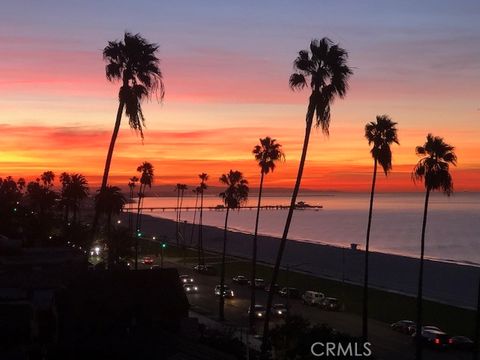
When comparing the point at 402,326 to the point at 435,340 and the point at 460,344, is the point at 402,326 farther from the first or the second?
the point at 460,344

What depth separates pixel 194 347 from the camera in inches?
1061

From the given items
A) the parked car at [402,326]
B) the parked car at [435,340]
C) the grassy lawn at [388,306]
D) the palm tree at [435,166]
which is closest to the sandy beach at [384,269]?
the grassy lawn at [388,306]

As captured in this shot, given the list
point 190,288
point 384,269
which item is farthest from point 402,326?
point 384,269

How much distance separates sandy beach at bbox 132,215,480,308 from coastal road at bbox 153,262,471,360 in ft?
57.1

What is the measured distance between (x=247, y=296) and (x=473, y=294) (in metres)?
29.0

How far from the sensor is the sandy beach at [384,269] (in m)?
72.1

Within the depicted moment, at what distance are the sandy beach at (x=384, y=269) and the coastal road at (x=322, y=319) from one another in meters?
17.4

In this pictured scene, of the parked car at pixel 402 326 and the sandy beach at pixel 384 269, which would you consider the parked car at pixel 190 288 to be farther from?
the parked car at pixel 402 326

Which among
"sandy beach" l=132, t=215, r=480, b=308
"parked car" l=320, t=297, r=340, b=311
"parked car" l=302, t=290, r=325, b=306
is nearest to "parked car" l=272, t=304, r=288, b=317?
"parked car" l=320, t=297, r=340, b=311

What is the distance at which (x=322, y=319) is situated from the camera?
50438 mm

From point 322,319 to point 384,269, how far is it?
43.6 metres

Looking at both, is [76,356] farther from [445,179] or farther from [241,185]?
[241,185]

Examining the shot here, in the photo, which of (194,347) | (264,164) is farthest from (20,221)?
(194,347)

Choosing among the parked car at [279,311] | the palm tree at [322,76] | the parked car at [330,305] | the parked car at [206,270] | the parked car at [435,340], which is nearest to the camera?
the palm tree at [322,76]
